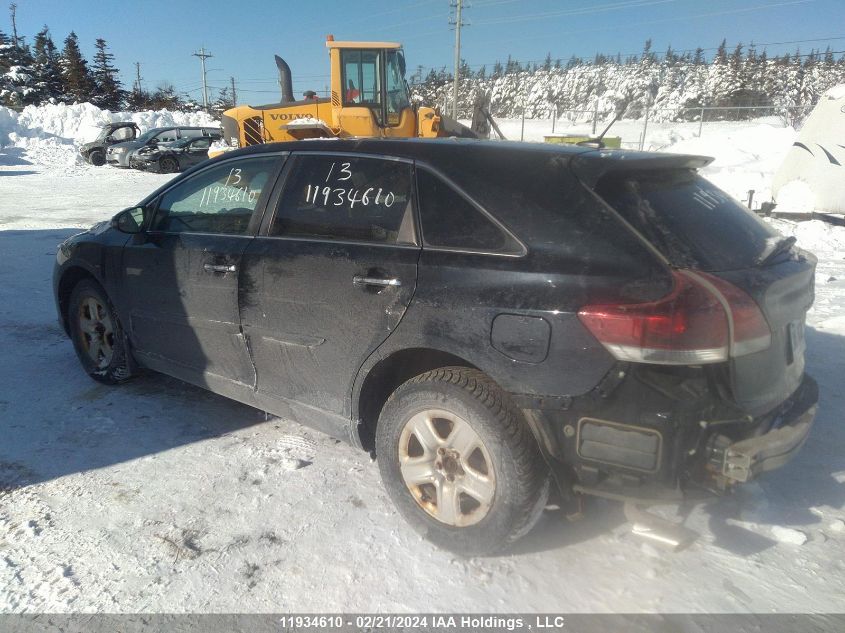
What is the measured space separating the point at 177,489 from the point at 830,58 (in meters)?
61.0

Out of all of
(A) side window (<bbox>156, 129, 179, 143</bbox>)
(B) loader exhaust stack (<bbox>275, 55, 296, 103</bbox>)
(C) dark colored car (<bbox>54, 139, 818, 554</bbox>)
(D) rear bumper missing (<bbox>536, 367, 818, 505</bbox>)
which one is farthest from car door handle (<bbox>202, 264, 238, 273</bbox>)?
(A) side window (<bbox>156, 129, 179, 143</bbox>)

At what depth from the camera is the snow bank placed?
89.6 ft

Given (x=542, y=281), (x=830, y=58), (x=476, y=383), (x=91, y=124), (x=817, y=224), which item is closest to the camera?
(x=542, y=281)

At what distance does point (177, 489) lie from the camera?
124 inches

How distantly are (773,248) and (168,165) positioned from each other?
69.9 feet

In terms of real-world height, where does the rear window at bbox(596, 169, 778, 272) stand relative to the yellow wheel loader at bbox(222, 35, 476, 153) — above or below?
below


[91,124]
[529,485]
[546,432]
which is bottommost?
[529,485]

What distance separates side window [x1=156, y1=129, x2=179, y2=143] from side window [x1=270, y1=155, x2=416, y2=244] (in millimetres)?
20422

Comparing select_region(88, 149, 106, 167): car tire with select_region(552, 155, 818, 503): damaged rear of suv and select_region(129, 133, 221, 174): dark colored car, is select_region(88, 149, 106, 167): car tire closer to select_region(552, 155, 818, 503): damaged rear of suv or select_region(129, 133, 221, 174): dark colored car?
select_region(129, 133, 221, 174): dark colored car

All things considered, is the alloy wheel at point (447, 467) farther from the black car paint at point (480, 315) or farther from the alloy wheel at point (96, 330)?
the alloy wheel at point (96, 330)

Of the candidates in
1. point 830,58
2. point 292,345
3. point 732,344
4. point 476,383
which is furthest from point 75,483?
point 830,58

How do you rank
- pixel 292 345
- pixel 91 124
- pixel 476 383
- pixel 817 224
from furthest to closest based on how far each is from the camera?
pixel 91 124
pixel 817 224
pixel 292 345
pixel 476 383

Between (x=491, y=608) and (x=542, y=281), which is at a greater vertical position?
(x=542, y=281)

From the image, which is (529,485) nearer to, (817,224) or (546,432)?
(546,432)
